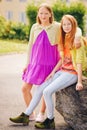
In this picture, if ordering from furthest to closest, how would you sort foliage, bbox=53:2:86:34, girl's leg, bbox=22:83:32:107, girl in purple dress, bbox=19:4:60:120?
foliage, bbox=53:2:86:34 → girl's leg, bbox=22:83:32:107 → girl in purple dress, bbox=19:4:60:120

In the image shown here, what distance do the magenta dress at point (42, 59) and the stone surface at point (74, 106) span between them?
404mm

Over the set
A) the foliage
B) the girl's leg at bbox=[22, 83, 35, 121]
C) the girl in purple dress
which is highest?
the girl in purple dress

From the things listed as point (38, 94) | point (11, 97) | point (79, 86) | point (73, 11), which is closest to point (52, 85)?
point (38, 94)

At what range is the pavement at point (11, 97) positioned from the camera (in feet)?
23.6

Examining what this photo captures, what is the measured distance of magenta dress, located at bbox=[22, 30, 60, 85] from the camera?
697cm

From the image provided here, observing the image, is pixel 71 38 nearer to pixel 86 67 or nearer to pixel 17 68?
pixel 86 67

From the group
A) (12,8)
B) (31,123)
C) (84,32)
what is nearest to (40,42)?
(31,123)

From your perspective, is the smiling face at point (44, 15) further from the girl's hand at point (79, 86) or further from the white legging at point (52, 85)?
the girl's hand at point (79, 86)

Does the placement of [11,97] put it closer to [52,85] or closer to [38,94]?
[38,94]

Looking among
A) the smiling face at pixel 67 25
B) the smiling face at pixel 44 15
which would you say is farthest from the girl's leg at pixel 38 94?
the smiling face at pixel 44 15

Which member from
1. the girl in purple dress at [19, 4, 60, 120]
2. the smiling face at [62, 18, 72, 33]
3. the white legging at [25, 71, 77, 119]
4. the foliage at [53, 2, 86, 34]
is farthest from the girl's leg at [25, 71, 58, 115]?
the foliage at [53, 2, 86, 34]

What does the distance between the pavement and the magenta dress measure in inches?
27.9

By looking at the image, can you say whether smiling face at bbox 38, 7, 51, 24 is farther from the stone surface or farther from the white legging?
the stone surface

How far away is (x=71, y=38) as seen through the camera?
6.72 metres
